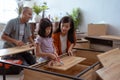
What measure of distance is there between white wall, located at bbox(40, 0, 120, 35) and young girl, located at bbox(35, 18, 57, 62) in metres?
2.52

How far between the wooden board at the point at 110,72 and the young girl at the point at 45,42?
0.53m

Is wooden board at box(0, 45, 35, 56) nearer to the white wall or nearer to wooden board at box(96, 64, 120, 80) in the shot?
wooden board at box(96, 64, 120, 80)

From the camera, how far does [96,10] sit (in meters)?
4.66

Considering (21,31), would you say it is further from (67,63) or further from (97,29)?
(97,29)

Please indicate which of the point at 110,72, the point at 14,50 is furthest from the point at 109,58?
the point at 14,50

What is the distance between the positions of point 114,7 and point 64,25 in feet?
7.82

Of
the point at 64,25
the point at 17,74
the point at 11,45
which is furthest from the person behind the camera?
the point at 17,74

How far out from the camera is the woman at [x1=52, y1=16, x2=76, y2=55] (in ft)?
7.92

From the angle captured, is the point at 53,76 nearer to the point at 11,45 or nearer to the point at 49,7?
the point at 11,45

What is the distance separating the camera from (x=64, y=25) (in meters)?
2.41

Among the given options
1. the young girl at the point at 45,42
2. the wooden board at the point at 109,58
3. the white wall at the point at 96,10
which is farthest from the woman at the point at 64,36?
the white wall at the point at 96,10

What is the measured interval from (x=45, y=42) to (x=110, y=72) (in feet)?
2.75

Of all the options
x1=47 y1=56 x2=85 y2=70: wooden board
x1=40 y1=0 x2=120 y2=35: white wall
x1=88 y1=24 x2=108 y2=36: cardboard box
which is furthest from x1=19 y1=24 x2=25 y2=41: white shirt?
x1=40 y1=0 x2=120 y2=35: white wall

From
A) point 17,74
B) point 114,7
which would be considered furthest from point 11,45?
point 114,7
